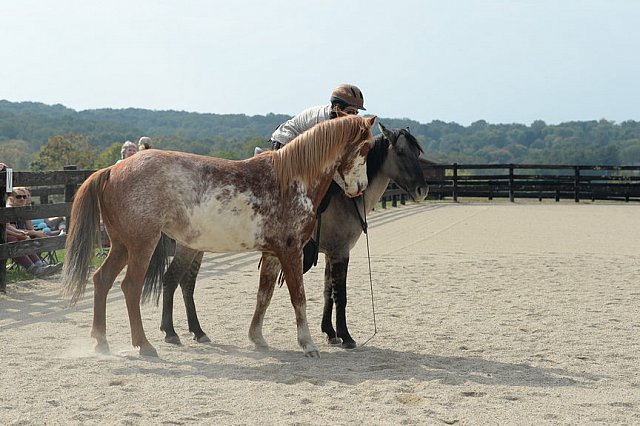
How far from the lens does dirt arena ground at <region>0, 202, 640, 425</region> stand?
435 cm

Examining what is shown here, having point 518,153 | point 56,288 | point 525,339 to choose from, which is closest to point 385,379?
point 525,339

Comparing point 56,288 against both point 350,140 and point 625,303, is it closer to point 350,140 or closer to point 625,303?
point 350,140

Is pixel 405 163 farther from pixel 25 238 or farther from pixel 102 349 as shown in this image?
pixel 25 238

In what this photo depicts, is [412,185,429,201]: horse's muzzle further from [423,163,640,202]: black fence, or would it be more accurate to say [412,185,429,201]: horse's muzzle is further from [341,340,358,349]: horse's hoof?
[423,163,640,202]: black fence

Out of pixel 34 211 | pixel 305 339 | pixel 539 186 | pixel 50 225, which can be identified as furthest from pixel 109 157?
pixel 305 339

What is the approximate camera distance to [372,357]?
577 cm

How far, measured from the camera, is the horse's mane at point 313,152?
5914mm

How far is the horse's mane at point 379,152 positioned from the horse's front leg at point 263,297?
3.73ft

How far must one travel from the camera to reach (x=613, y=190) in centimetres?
2642

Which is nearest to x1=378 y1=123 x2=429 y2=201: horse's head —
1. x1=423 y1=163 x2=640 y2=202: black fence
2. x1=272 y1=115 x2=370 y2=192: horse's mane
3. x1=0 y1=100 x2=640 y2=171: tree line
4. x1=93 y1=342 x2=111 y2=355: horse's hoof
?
x1=272 y1=115 x2=370 y2=192: horse's mane

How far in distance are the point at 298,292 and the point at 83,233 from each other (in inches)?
64.5

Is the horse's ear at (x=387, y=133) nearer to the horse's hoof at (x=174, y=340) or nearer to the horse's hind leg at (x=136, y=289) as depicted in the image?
the horse's hind leg at (x=136, y=289)

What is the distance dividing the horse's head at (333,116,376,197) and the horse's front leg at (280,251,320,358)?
27.5 inches

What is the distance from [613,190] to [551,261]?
54.3 ft
